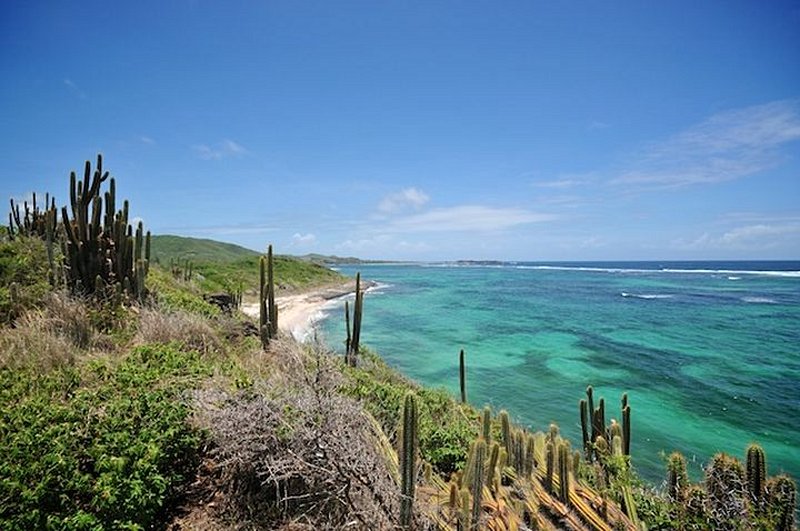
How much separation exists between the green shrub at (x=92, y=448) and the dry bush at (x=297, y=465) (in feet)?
1.43

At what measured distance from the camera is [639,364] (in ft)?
63.2

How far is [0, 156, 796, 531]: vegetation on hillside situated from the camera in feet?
11.2

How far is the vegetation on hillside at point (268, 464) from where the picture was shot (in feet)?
11.2

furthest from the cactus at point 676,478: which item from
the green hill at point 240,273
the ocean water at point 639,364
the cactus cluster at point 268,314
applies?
the green hill at point 240,273

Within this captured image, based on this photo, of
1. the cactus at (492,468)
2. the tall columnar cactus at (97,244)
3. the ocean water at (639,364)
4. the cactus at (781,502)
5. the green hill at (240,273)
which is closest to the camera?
the cactus at (781,502)

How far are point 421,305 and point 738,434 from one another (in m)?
30.5

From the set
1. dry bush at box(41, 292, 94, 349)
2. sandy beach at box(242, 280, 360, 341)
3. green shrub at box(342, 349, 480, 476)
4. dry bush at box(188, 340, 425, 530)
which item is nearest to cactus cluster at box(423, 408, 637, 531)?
dry bush at box(188, 340, 425, 530)

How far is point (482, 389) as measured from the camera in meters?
15.8

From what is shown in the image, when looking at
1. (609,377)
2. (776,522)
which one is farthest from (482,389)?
(776,522)

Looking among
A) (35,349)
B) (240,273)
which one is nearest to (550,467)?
(35,349)

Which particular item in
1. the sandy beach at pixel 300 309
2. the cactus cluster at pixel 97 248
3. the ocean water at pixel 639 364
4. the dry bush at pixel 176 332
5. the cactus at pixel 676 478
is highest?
the cactus cluster at pixel 97 248

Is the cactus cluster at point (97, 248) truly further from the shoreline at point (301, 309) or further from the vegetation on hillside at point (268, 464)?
the shoreline at point (301, 309)

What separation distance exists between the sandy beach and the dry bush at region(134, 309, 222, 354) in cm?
1172

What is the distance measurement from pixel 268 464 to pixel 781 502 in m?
5.56
